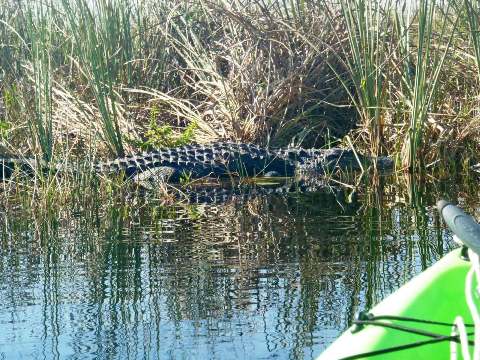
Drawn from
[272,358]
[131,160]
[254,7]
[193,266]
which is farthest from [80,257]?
[254,7]

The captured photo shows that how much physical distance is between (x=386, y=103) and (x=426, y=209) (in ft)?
8.05

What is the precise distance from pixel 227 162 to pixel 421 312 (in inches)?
278

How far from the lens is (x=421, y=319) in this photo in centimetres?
293

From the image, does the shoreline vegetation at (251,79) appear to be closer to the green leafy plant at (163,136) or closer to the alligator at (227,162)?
the green leafy plant at (163,136)

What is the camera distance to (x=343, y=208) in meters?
7.82

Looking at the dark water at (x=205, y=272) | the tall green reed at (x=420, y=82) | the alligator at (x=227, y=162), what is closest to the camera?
the dark water at (x=205, y=272)

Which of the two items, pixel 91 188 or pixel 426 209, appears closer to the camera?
pixel 426 209

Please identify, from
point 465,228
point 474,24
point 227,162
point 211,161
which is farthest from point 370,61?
point 465,228

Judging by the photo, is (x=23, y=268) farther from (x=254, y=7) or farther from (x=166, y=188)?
(x=254, y=7)

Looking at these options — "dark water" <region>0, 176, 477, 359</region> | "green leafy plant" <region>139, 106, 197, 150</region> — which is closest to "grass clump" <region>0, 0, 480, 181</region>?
"green leafy plant" <region>139, 106, 197, 150</region>

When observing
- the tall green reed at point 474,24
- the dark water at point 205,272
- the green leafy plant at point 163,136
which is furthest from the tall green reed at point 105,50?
the tall green reed at point 474,24

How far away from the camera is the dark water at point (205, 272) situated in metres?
4.30

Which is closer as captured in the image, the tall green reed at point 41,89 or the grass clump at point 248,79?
the tall green reed at point 41,89

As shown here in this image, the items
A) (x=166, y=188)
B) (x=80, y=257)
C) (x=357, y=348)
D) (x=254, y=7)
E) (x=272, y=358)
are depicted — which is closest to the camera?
(x=357, y=348)
